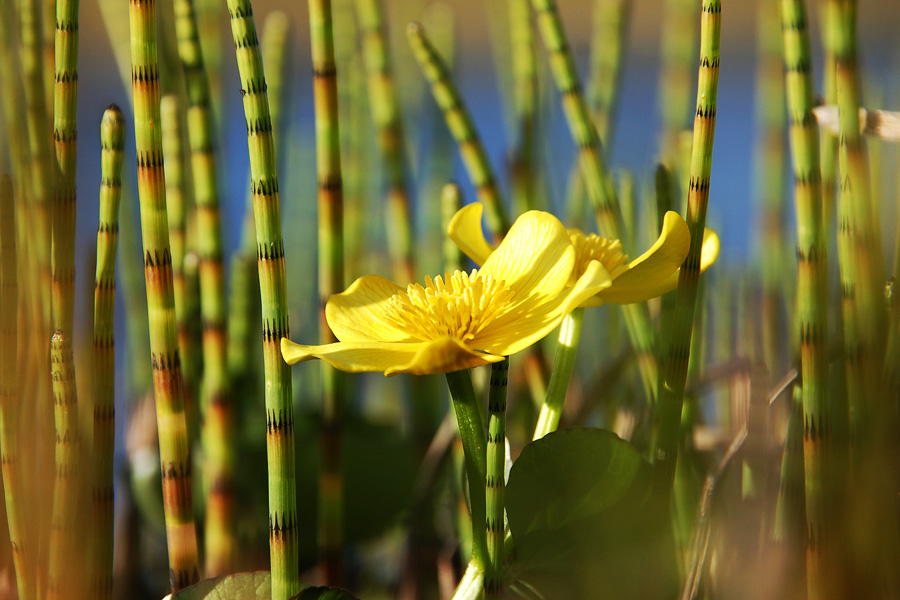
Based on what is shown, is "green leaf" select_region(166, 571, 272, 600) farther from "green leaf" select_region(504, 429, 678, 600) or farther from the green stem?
the green stem

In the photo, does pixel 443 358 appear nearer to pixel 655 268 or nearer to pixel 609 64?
pixel 655 268

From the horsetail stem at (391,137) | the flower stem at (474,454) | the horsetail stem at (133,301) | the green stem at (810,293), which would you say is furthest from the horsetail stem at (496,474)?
the horsetail stem at (133,301)

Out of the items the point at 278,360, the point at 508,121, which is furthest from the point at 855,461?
the point at 508,121

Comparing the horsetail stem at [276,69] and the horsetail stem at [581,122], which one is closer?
the horsetail stem at [581,122]

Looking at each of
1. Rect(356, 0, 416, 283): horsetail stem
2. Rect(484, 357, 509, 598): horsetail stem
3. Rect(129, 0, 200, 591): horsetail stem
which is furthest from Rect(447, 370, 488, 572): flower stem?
Rect(356, 0, 416, 283): horsetail stem

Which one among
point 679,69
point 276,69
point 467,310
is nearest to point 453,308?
point 467,310

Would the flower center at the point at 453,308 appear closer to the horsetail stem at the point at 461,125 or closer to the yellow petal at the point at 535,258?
the yellow petal at the point at 535,258
